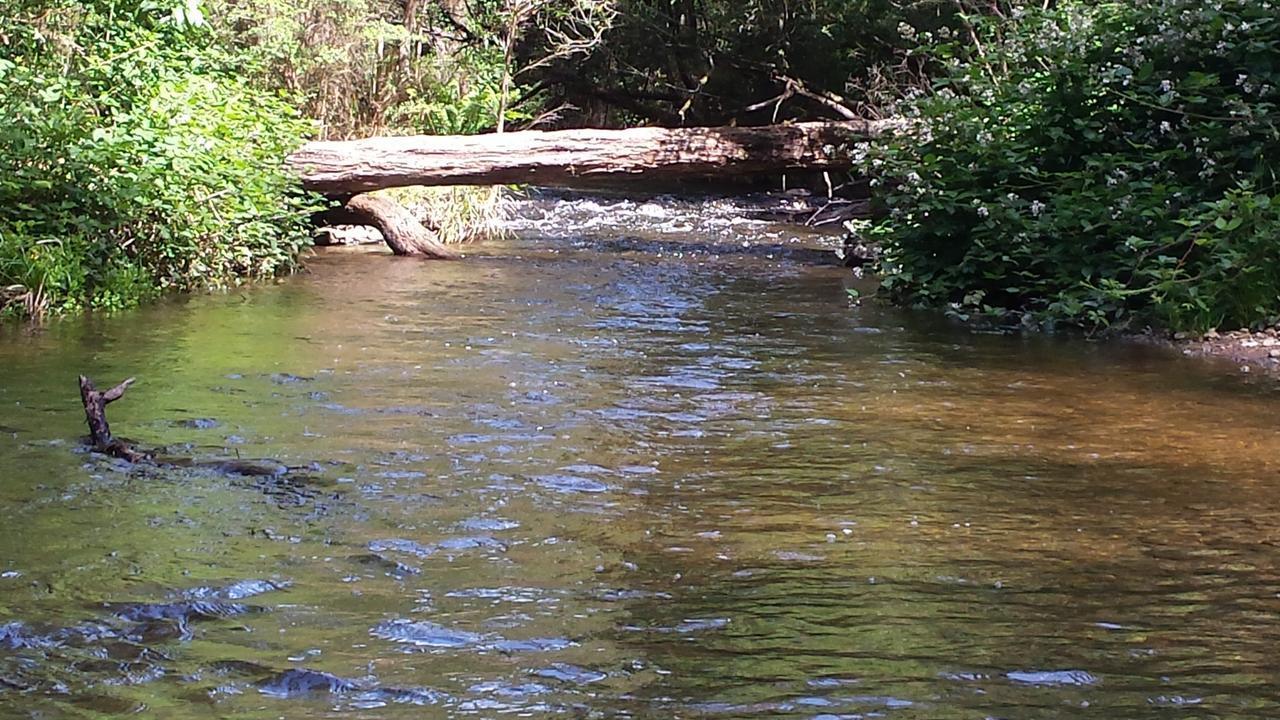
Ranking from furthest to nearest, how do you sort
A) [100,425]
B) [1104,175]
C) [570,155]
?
[570,155]
[1104,175]
[100,425]

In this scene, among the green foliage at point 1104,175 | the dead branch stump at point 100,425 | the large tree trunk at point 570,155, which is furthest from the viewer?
the large tree trunk at point 570,155

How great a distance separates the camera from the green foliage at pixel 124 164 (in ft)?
34.9

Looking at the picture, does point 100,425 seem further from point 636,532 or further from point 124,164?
point 124,164

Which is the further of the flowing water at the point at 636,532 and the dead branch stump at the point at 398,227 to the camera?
the dead branch stump at the point at 398,227

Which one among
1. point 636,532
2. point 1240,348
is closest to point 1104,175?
point 1240,348

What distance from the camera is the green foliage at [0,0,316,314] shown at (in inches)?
419

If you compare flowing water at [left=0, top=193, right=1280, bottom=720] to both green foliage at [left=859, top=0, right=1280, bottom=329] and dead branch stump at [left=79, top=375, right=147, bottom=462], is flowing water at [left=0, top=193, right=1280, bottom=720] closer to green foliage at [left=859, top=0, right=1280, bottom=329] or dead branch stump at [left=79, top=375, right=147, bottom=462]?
dead branch stump at [left=79, top=375, right=147, bottom=462]

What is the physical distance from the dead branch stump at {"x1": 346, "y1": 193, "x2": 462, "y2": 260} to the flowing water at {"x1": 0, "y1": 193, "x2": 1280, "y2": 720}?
20.8 ft

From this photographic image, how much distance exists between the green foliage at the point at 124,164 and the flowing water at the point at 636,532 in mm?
1599

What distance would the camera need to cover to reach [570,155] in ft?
53.5

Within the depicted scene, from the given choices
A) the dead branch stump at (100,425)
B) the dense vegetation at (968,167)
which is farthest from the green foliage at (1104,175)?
the dead branch stump at (100,425)

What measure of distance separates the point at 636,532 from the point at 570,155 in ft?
38.4

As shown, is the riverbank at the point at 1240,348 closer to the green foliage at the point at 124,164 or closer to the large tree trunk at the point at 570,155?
the large tree trunk at the point at 570,155

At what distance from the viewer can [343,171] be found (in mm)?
15023
